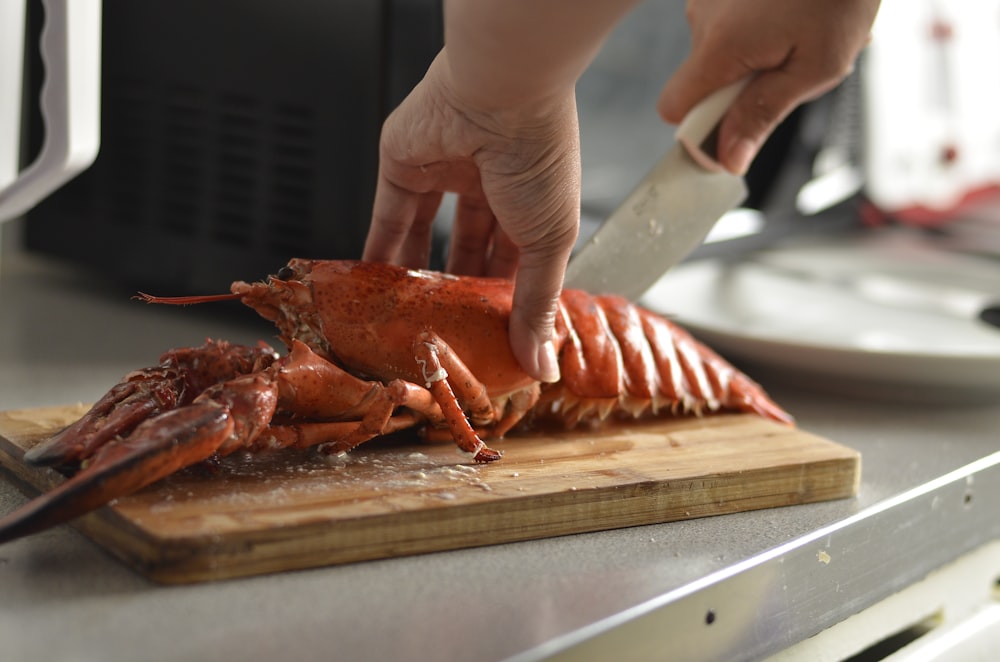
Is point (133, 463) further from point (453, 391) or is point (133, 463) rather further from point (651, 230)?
point (651, 230)

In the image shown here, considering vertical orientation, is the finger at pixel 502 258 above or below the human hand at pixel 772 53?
below

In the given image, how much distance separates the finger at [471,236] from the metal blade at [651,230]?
0.31ft

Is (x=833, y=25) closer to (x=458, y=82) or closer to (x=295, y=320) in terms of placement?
(x=458, y=82)

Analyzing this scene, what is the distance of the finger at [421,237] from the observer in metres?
1.10

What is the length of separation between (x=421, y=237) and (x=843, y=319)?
725mm

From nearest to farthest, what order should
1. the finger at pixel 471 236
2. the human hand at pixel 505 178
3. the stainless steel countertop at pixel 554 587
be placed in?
1. the stainless steel countertop at pixel 554 587
2. the human hand at pixel 505 178
3. the finger at pixel 471 236

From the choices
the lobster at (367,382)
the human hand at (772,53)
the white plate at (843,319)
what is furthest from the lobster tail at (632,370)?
the human hand at (772,53)

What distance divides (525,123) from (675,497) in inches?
13.1

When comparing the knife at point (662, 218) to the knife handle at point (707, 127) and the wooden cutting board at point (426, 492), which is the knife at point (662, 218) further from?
the wooden cutting board at point (426, 492)

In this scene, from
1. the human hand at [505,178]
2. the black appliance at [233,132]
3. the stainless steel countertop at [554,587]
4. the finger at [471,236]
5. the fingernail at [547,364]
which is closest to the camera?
the stainless steel countertop at [554,587]

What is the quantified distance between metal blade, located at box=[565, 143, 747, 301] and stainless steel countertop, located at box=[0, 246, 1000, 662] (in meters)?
0.27

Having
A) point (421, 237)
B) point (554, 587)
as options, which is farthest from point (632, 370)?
point (554, 587)

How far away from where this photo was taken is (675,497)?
0.89 m

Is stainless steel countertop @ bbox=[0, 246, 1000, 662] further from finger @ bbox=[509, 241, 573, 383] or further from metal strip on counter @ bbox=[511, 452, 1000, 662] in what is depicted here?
finger @ bbox=[509, 241, 573, 383]
